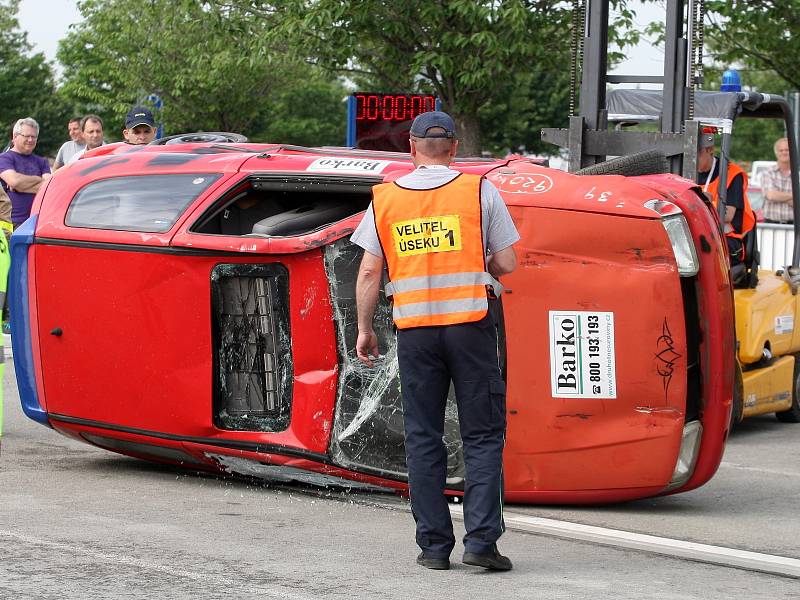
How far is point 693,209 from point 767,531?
1396mm

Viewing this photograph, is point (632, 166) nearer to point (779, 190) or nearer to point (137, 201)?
point (137, 201)

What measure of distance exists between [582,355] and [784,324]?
171 inches

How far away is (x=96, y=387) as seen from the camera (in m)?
7.12

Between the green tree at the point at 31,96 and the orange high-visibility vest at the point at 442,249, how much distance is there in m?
45.6

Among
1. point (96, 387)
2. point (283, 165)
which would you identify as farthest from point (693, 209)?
point (96, 387)

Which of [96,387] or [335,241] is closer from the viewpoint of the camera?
[335,241]

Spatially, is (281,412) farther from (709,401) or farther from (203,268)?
(709,401)

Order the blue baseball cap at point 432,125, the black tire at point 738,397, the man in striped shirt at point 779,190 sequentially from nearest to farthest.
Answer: the blue baseball cap at point 432,125 < the black tire at point 738,397 < the man in striped shirt at point 779,190

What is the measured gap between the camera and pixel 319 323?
667cm

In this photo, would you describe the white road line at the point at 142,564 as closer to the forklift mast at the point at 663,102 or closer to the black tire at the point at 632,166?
the black tire at the point at 632,166

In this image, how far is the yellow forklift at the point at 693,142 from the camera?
9.75m

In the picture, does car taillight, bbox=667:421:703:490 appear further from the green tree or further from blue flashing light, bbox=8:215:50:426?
the green tree

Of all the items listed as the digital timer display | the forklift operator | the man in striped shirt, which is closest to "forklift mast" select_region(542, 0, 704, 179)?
the forklift operator

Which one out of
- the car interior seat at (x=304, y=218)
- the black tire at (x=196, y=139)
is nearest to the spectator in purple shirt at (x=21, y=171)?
the black tire at (x=196, y=139)
